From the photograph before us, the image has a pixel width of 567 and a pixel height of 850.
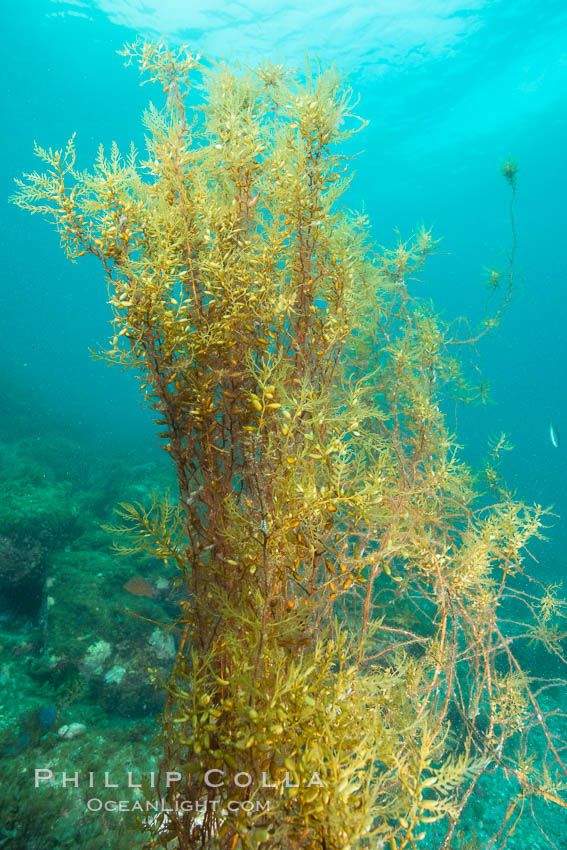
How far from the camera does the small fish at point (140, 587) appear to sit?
756cm

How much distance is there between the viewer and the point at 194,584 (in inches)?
75.8

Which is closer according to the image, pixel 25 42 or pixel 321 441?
pixel 321 441

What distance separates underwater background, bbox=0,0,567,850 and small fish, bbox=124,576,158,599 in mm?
44

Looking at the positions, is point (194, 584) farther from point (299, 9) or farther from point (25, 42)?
point (25, 42)

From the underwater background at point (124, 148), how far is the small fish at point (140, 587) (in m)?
0.04

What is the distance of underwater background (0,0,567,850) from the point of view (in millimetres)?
5406

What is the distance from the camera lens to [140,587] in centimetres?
775

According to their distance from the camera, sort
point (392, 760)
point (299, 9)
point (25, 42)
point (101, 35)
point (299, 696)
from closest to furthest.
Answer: point (299, 696)
point (392, 760)
point (299, 9)
point (101, 35)
point (25, 42)

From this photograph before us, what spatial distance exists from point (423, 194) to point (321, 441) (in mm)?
60529

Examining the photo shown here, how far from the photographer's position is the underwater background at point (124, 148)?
5.41 metres

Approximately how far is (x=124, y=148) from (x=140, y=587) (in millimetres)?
51908

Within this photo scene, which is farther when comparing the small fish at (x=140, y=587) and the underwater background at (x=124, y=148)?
the small fish at (x=140, y=587)

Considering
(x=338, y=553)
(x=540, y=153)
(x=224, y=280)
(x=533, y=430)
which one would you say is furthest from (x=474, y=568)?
(x=533, y=430)

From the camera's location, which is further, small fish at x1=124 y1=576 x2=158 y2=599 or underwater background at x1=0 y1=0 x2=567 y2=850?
small fish at x1=124 y1=576 x2=158 y2=599
